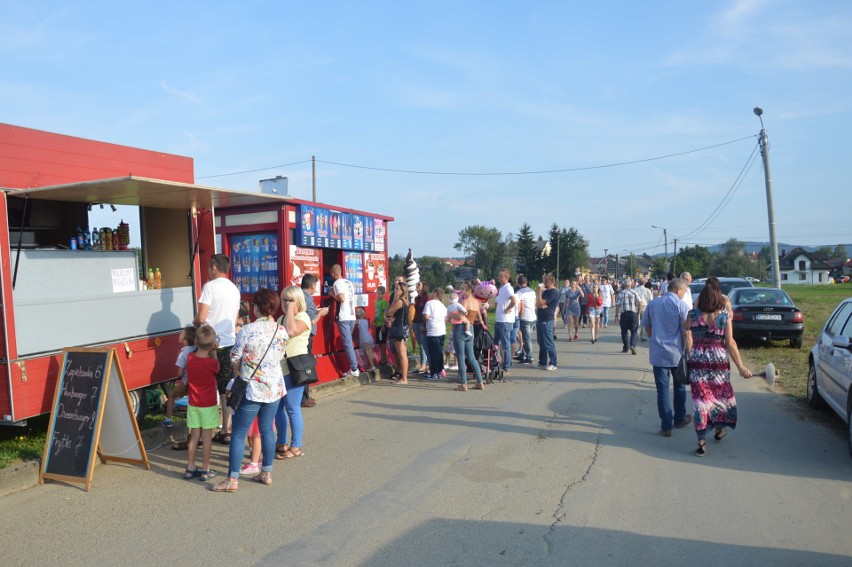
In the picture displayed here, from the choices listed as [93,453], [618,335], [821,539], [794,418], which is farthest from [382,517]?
[618,335]

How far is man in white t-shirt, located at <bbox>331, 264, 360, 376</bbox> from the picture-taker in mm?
10344

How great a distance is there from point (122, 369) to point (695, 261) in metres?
90.9

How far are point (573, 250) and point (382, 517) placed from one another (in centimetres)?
6394

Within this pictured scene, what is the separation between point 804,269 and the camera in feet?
409

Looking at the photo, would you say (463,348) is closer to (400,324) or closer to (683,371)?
(400,324)

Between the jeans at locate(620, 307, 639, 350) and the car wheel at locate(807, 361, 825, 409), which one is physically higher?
the jeans at locate(620, 307, 639, 350)

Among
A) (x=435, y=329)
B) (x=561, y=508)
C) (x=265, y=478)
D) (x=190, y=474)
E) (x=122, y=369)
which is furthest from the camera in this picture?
(x=435, y=329)

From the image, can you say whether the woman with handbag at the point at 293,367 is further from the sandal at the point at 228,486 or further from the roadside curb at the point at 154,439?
the roadside curb at the point at 154,439

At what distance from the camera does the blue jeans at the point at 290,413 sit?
21.0 ft

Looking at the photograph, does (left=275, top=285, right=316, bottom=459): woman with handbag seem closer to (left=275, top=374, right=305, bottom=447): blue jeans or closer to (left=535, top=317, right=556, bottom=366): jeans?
(left=275, top=374, right=305, bottom=447): blue jeans

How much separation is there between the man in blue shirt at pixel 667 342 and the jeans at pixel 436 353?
429cm

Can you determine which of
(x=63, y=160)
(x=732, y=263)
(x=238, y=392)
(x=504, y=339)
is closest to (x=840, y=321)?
(x=504, y=339)

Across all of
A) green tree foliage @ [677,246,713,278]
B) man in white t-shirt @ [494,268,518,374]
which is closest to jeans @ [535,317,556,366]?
man in white t-shirt @ [494,268,518,374]

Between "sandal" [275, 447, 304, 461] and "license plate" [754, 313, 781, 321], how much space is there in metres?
11.7
